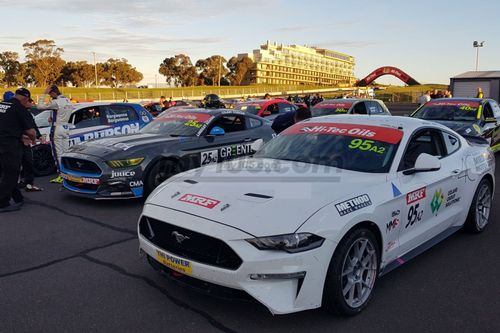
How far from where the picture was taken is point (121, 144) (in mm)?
7082

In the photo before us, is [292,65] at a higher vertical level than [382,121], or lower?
higher

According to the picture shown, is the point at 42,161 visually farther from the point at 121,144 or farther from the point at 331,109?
the point at 331,109

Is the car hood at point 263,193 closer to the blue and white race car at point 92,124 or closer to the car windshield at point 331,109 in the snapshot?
the blue and white race car at point 92,124

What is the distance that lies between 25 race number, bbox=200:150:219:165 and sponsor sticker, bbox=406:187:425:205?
4249mm

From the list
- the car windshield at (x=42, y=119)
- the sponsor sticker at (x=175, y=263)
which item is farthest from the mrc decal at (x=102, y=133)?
the sponsor sticker at (x=175, y=263)

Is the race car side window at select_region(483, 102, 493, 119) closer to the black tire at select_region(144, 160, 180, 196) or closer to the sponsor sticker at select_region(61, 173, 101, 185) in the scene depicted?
the black tire at select_region(144, 160, 180, 196)

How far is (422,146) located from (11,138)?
5.76m

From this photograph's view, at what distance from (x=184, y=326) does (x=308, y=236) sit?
1.15 meters

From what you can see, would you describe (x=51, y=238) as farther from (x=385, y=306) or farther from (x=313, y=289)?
(x=385, y=306)

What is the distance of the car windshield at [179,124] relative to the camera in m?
7.74

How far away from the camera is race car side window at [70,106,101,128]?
9.55m

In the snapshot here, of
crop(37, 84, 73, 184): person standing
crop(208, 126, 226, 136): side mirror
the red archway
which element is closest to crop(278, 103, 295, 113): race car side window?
crop(208, 126, 226, 136): side mirror

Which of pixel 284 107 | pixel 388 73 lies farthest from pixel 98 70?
pixel 284 107

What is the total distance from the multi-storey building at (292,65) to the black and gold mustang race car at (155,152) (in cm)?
13662
